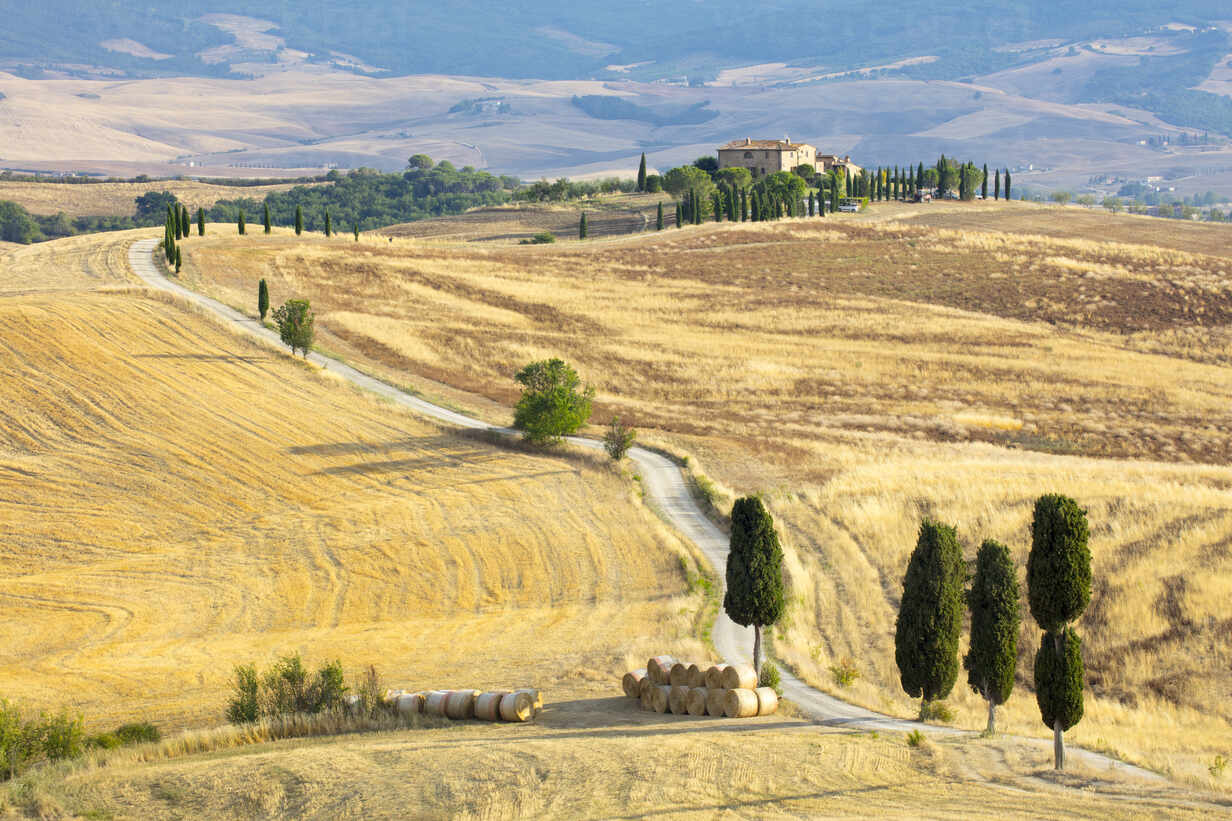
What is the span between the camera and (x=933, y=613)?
96.9 feet

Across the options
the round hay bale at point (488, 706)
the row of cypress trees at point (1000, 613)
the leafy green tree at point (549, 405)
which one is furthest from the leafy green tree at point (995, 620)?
the leafy green tree at point (549, 405)

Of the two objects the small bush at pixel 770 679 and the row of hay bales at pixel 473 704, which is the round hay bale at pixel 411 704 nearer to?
the row of hay bales at pixel 473 704

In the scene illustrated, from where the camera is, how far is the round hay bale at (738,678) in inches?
1200

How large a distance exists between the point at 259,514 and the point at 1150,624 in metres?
34.0

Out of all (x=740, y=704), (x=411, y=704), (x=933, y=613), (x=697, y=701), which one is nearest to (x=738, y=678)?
(x=740, y=704)

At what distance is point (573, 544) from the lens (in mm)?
48281

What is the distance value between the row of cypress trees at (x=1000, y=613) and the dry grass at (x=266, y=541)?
8969 mm

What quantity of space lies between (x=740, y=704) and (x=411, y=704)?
828cm

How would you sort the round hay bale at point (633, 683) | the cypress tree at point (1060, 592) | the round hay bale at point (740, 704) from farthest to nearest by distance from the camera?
1. the round hay bale at point (633, 683)
2. the round hay bale at point (740, 704)
3. the cypress tree at point (1060, 592)

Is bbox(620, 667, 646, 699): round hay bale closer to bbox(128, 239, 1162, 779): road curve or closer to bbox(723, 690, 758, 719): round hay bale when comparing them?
bbox(723, 690, 758, 719): round hay bale

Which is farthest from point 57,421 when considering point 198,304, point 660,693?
point 660,693

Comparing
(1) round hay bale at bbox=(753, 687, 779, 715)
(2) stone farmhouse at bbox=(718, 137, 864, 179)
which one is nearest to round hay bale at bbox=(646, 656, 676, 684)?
(1) round hay bale at bbox=(753, 687, 779, 715)

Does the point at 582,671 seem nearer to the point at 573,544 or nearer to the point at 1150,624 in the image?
the point at 573,544

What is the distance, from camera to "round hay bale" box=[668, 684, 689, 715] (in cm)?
3097
